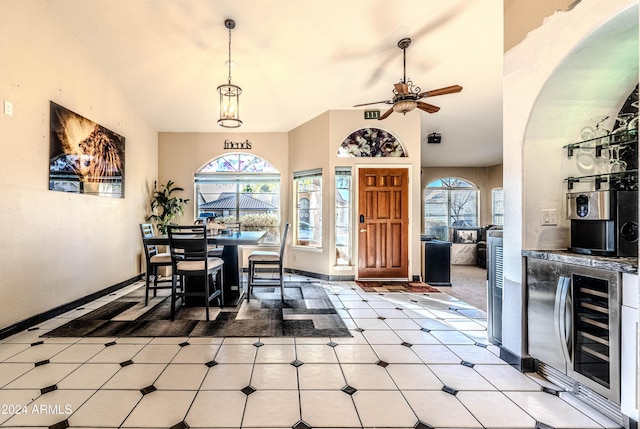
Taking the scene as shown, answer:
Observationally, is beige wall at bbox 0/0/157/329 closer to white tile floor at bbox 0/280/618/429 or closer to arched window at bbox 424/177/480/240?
white tile floor at bbox 0/280/618/429

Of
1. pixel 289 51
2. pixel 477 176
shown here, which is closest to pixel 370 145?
pixel 289 51

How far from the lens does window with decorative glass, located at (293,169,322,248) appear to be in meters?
5.24

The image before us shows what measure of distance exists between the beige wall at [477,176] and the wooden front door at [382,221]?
3.87 m

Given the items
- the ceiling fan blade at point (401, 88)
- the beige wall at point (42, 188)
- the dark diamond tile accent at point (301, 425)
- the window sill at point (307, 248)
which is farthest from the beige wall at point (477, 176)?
the dark diamond tile accent at point (301, 425)

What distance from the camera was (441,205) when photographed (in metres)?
8.39

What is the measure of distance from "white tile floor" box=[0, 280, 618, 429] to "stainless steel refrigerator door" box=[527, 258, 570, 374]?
230 mm

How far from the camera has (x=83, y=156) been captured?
3.57 m

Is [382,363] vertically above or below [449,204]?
below

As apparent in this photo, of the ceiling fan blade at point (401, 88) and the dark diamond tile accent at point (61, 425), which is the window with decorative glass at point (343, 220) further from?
the dark diamond tile accent at point (61, 425)

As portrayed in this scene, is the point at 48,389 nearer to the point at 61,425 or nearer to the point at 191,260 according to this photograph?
the point at 61,425

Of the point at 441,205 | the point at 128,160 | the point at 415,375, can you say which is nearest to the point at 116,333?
the point at 415,375

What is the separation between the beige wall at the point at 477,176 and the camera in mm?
8242

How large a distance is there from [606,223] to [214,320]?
3418 millimetres

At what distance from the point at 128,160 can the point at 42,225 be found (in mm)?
1931
